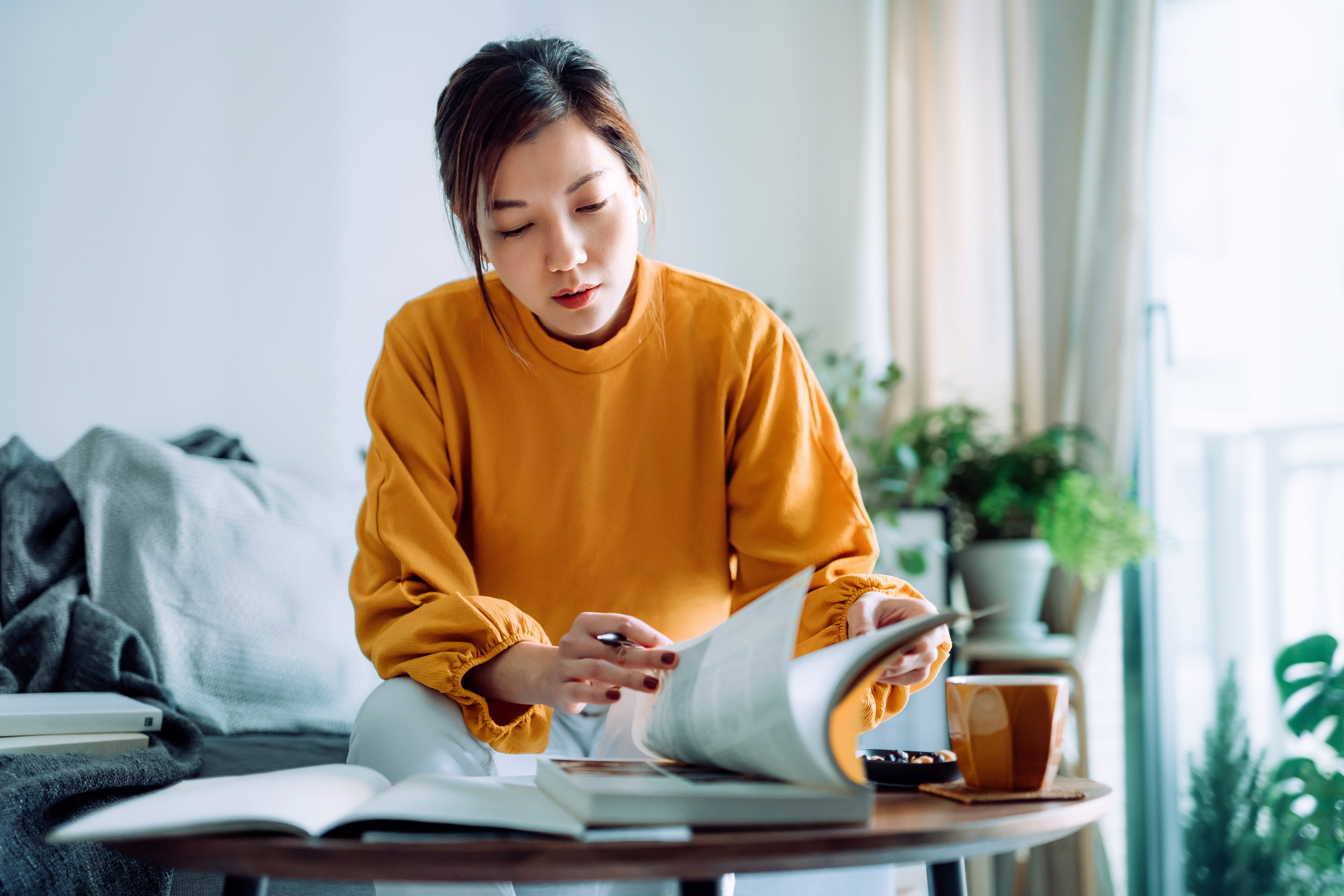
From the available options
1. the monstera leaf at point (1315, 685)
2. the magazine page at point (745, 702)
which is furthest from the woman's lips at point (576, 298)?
the monstera leaf at point (1315, 685)

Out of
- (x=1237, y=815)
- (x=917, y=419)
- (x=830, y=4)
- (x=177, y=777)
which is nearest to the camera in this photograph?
(x=177, y=777)

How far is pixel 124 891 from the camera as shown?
0.89m

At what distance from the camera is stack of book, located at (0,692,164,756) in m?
1.01

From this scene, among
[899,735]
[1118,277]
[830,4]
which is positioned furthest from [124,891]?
[830,4]

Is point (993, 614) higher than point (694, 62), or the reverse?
point (694, 62)

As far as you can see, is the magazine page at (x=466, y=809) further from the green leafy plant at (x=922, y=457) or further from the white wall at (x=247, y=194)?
the green leafy plant at (x=922, y=457)

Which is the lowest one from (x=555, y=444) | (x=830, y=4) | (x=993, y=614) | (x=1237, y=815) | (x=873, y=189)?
(x=1237, y=815)

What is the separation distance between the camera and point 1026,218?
7.52ft

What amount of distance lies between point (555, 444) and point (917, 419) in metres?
1.37

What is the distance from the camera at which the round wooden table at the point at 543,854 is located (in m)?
A: 0.41

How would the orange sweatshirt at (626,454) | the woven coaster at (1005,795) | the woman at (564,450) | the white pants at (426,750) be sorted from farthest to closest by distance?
1. the orange sweatshirt at (626,454)
2. the woman at (564,450)
3. the white pants at (426,750)
4. the woven coaster at (1005,795)

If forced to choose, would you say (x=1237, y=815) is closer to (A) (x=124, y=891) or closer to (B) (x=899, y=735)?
(B) (x=899, y=735)

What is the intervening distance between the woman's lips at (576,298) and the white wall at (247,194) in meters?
1.12

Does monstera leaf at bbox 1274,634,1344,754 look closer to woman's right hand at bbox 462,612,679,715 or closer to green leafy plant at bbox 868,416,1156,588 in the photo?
green leafy plant at bbox 868,416,1156,588
